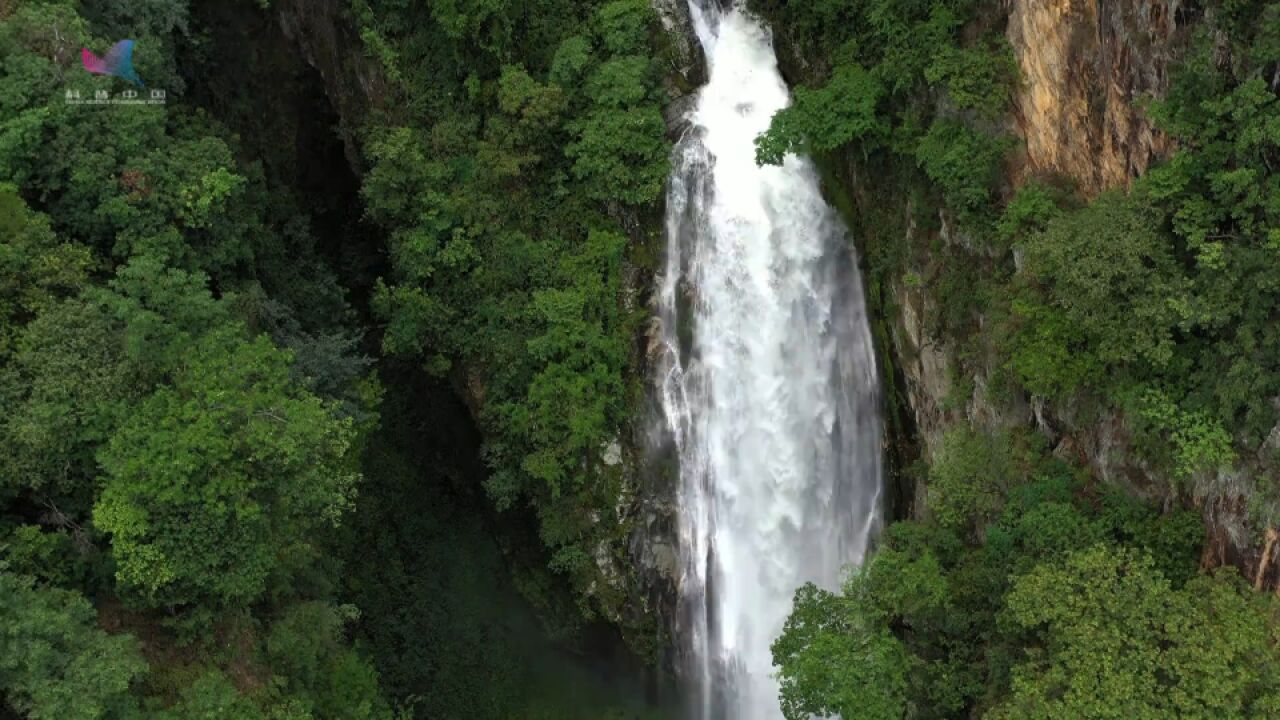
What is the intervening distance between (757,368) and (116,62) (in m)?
11.6

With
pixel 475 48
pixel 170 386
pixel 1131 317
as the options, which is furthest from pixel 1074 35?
pixel 170 386

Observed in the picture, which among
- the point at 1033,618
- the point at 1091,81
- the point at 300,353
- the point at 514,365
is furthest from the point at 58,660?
the point at 1091,81

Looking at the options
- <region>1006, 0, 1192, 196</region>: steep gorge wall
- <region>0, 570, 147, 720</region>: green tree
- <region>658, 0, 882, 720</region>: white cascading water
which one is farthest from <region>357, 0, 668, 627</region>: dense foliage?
<region>0, 570, 147, 720</region>: green tree

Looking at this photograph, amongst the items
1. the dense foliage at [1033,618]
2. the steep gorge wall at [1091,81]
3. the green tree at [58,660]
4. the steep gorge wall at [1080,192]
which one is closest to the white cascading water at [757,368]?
the steep gorge wall at [1080,192]

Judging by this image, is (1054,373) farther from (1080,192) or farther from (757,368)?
(757,368)

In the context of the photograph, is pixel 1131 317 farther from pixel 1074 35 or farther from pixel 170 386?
pixel 170 386

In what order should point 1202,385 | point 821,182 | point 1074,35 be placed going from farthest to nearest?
point 821,182 → point 1074,35 → point 1202,385

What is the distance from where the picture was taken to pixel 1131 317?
39.1ft

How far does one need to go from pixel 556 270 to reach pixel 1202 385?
427 inches

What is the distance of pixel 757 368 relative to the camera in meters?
18.0

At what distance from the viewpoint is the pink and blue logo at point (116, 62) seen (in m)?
14.3

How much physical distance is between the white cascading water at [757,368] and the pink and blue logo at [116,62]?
29.4ft

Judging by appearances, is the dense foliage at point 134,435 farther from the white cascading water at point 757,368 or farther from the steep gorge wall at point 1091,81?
the steep gorge wall at point 1091,81

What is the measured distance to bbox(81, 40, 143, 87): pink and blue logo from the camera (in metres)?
14.3
